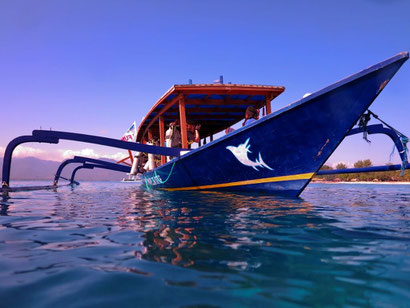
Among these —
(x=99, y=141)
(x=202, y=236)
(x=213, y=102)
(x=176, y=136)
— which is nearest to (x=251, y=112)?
(x=213, y=102)

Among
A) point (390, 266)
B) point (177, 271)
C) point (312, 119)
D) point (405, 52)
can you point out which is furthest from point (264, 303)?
point (405, 52)

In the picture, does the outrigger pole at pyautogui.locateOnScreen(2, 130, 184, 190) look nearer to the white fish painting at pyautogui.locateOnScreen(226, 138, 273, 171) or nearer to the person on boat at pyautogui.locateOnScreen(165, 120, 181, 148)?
the white fish painting at pyautogui.locateOnScreen(226, 138, 273, 171)

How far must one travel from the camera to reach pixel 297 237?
73.5 inches

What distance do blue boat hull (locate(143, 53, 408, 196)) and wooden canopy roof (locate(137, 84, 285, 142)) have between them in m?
2.10

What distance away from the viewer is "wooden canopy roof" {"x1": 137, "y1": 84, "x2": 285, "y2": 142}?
6758 mm

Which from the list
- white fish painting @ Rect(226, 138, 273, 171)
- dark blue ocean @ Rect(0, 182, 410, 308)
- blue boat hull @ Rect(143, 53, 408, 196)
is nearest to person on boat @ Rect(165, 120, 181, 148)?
blue boat hull @ Rect(143, 53, 408, 196)

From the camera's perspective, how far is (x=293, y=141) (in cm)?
449

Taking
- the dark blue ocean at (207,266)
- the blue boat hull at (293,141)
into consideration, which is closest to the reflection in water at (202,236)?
the dark blue ocean at (207,266)

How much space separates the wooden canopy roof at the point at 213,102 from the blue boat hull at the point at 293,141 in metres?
2.10

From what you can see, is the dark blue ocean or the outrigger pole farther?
the outrigger pole

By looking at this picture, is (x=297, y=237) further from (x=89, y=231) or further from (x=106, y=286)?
(x=89, y=231)

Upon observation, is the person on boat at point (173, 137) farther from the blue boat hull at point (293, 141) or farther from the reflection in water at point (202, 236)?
the reflection in water at point (202, 236)

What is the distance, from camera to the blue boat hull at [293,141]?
13.0ft

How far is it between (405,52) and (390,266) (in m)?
3.69
